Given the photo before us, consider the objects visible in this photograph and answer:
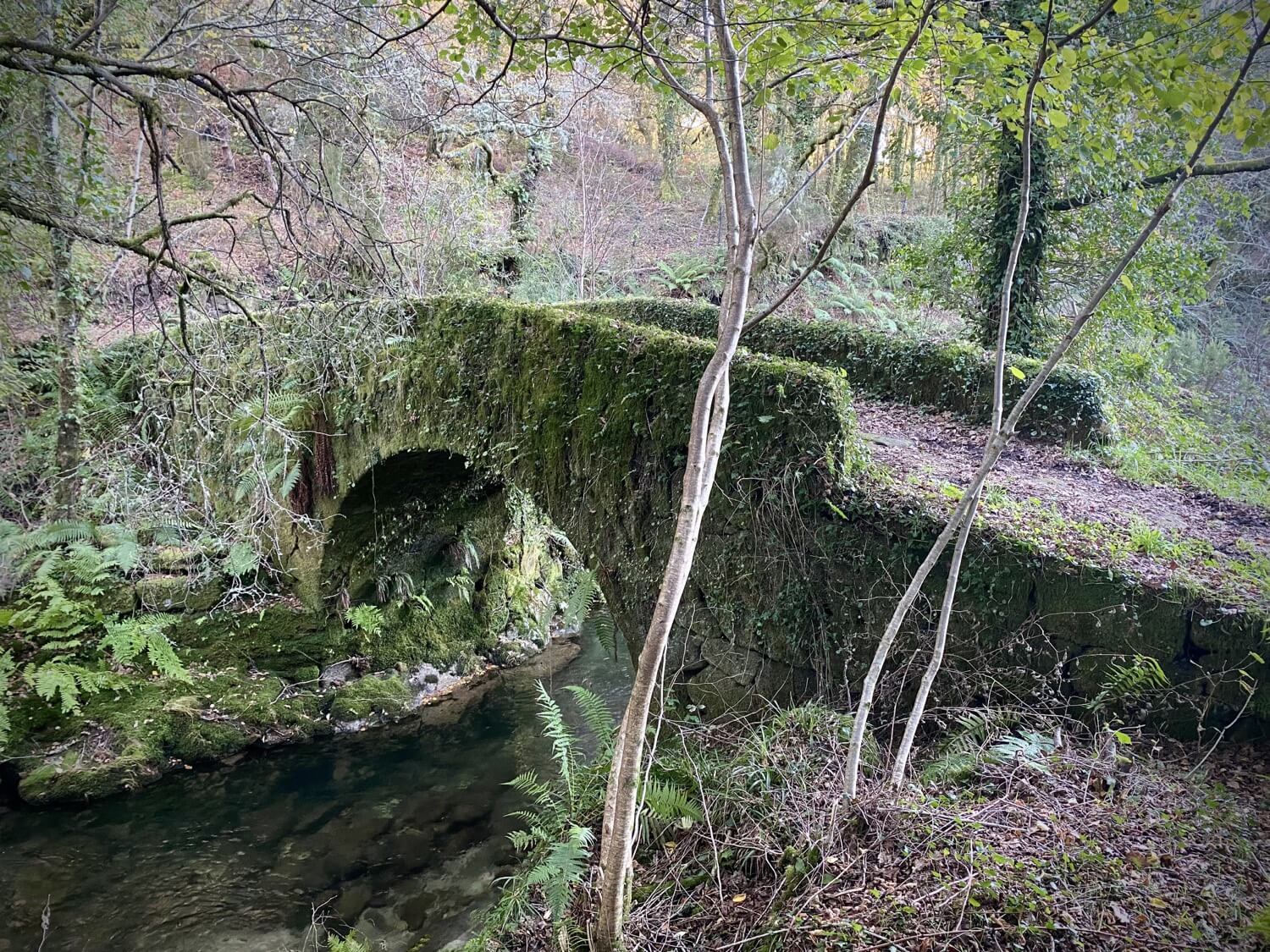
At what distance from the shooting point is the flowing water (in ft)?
17.7

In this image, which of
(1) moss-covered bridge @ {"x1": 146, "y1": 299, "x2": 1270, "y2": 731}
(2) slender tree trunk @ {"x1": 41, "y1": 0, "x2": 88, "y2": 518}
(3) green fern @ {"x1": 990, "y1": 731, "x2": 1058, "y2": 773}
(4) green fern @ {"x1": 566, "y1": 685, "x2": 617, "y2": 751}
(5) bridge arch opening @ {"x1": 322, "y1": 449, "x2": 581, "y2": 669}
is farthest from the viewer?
(5) bridge arch opening @ {"x1": 322, "y1": 449, "x2": 581, "y2": 669}

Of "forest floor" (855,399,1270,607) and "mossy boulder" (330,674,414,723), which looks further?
"mossy boulder" (330,674,414,723)

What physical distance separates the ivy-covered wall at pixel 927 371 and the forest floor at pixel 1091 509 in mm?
282

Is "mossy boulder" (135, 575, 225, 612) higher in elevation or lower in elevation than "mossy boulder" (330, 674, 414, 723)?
higher

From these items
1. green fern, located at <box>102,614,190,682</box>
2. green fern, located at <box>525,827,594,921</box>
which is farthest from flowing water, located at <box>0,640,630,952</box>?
green fern, located at <box>525,827,594,921</box>

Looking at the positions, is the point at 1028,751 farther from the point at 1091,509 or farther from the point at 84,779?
the point at 84,779

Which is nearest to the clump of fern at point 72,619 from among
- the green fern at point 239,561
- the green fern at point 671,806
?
the green fern at point 239,561

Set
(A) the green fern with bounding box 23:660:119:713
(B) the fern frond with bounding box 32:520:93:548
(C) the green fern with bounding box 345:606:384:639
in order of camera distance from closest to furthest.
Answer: (A) the green fern with bounding box 23:660:119:713 → (B) the fern frond with bounding box 32:520:93:548 → (C) the green fern with bounding box 345:606:384:639

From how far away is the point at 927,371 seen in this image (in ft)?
24.1

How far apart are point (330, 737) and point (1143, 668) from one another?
792 cm

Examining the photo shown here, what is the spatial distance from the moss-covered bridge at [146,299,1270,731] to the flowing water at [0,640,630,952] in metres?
3.15

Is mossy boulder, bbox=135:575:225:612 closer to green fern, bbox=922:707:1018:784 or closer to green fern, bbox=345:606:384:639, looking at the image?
green fern, bbox=345:606:384:639

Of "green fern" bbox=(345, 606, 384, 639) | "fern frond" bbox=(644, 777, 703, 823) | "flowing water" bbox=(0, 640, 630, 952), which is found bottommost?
"flowing water" bbox=(0, 640, 630, 952)

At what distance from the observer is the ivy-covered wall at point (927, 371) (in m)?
6.45
